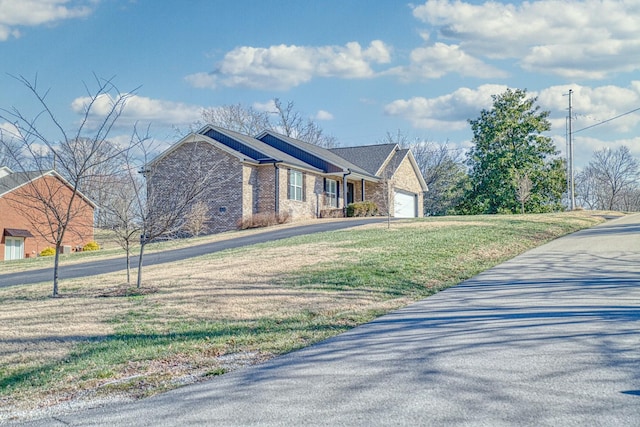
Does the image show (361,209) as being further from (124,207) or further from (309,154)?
(124,207)

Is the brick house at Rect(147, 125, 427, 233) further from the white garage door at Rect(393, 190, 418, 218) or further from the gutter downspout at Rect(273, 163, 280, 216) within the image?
the white garage door at Rect(393, 190, 418, 218)

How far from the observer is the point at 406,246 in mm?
16828

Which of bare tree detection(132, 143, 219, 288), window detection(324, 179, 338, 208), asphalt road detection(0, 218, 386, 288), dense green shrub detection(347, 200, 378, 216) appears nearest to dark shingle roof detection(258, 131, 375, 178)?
window detection(324, 179, 338, 208)

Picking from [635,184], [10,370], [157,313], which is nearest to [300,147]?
[157,313]

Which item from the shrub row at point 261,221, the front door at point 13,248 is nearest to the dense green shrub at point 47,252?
the front door at point 13,248

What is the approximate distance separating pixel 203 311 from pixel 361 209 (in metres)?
27.0

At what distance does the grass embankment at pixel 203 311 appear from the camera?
6.67 m

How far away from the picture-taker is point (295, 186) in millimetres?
33969

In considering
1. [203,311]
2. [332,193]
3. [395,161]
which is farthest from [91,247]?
[203,311]

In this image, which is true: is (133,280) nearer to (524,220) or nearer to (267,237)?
(267,237)

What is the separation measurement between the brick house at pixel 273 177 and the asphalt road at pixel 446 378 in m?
19.0

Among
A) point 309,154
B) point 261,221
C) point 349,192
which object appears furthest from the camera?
point 349,192

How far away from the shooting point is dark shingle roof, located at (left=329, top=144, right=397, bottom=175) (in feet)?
135

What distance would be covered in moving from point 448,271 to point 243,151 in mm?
21266
